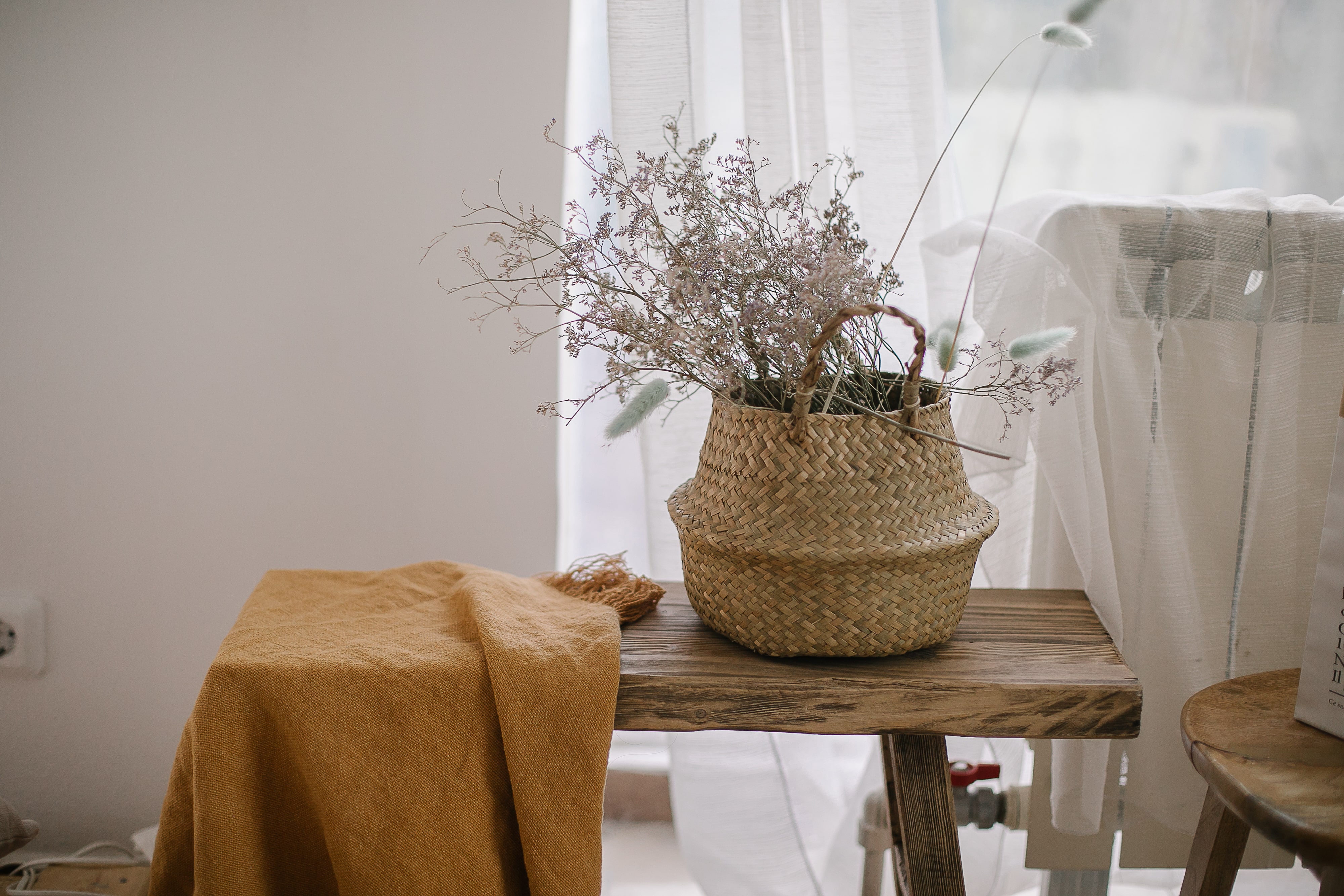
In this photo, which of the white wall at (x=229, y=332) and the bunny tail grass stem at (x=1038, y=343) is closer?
the bunny tail grass stem at (x=1038, y=343)

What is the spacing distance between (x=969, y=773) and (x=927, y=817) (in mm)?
280

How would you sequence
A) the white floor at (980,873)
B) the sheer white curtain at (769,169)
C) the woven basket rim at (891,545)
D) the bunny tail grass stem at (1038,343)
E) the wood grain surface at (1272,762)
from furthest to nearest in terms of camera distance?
1. the white floor at (980,873)
2. the sheer white curtain at (769,169)
3. the bunny tail grass stem at (1038,343)
4. the woven basket rim at (891,545)
5. the wood grain surface at (1272,762)

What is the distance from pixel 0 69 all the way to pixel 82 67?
11 cm

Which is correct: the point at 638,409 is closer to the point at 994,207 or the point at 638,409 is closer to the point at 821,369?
the point at 821,369

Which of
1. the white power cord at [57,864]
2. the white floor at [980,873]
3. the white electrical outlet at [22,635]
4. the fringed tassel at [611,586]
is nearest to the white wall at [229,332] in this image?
the white electrical outlet at [22,635]

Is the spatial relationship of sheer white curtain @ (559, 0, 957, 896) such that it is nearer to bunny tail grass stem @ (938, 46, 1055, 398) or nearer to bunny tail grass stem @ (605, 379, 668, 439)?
bunny tail grass stem @ (938, 46, 1055, 398)

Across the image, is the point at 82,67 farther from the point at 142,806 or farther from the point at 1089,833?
the point at 1089,833

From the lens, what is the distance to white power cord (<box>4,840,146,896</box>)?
991mm

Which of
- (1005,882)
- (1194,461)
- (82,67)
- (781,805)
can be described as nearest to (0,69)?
(82,67)

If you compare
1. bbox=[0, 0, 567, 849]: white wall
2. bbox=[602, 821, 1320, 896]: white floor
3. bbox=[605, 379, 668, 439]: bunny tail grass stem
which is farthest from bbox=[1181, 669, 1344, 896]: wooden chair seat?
bbox=[0, 0, 567, 849]: white wall

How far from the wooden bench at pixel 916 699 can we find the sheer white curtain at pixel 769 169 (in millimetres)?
404

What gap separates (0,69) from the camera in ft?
3.66

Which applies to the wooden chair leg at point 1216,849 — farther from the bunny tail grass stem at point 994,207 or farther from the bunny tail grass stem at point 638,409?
the bunny tail grass stem at point 638,409

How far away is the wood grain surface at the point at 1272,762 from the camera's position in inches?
19.8
